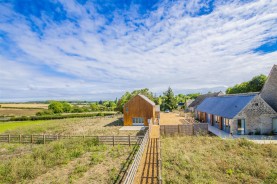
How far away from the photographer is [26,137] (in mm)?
22359

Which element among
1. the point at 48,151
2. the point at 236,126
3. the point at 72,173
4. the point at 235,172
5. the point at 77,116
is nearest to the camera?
the point at 235,172

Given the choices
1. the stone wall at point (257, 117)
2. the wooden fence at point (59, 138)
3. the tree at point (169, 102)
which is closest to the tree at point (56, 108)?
the tree at point (169, 102)

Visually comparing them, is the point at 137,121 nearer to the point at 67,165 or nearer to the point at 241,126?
the point at 241,126

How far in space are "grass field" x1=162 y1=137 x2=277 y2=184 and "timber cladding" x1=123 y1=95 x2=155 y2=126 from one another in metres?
16.8

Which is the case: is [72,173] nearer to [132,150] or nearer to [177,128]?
[132,150]

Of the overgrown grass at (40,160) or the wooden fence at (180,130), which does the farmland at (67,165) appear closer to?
the overgrown grass at (40,160)

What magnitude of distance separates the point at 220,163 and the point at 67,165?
440 inches

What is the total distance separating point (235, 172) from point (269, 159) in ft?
A: 13.0

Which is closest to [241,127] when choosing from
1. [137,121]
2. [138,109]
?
[138,109]

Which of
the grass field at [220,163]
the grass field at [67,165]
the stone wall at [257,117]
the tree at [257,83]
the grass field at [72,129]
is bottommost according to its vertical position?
the grass field at [72,129]

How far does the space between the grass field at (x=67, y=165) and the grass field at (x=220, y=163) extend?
3.71 meters

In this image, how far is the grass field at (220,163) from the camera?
31.6 feet

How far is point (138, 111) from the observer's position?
34062 mm

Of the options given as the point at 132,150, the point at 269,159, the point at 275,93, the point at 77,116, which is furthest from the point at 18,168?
the point at 77,116
